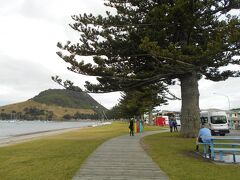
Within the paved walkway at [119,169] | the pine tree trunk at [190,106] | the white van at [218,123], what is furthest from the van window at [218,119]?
the paved walkway at [119,169]

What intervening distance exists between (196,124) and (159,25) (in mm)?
7421

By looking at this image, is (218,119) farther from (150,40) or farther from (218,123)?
(150,40)

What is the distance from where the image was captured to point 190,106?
2811 cm

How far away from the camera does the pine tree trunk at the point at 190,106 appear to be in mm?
28000

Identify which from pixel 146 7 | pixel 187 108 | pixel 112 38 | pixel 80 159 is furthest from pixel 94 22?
pixel 80 159

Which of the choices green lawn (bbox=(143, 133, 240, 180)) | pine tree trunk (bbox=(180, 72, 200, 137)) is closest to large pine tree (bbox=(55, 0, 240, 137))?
pine tree trunk (bbox=(180, 72, 200, 137))

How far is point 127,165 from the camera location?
43.7ft

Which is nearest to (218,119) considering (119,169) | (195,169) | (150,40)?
(150,40)

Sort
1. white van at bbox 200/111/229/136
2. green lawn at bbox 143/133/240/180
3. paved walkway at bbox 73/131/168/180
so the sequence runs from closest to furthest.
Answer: paved walkway at bbox 73/131/168/180 < green lawn at bbox 143/133/240/180 < white van at bbox 200/111/229/136

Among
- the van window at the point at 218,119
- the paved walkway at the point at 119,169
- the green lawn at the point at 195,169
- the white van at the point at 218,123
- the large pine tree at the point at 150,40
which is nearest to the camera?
the paved walkway at the point at 119,169

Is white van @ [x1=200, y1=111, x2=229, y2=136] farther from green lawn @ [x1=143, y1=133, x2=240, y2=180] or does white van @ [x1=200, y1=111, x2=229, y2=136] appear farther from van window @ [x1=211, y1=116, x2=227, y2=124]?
green lawn @ [x1=143, y1=133, x2=240, y2=180]

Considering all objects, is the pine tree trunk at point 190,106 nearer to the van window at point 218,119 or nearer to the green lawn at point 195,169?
the van window at point 218,119

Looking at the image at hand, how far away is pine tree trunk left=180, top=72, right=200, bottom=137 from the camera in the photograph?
91.9 feet

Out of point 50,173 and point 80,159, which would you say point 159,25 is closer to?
→ point 80,159
